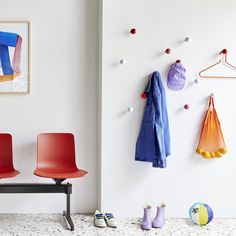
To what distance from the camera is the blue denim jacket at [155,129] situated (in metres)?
3.14

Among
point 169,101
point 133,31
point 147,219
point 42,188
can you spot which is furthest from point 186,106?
point 42,188

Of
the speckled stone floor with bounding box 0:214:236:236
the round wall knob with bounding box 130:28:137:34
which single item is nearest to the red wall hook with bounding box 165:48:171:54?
the round wall knob with bounding box 130:28:137:34

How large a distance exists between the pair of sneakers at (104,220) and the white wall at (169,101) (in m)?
0.16

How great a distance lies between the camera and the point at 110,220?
3.10 m

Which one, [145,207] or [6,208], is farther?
[6,208]

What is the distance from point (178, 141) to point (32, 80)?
4.97 feet

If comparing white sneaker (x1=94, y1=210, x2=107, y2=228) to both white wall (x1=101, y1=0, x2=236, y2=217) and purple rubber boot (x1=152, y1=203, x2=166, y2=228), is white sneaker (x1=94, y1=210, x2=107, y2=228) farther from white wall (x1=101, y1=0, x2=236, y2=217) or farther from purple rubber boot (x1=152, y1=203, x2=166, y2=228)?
purple rubber boot (x1=152, y1=203, x2=166, y2=228)

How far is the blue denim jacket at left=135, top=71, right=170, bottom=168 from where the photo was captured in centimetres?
314

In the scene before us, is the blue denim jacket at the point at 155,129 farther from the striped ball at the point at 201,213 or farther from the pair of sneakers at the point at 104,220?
the pair of sneakers at the point at 104,220

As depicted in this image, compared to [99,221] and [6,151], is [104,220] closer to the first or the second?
[99,221]

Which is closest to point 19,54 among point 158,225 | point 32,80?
point 32,80

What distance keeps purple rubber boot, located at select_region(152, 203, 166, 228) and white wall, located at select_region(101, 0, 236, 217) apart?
20cm

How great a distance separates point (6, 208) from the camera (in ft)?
11.2

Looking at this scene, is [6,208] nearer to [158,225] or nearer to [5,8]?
[158,225]
